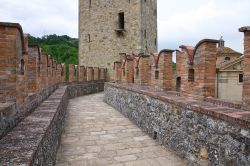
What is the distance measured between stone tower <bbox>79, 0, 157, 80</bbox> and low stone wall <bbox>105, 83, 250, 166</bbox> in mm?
12989

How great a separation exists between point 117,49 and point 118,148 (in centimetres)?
1500

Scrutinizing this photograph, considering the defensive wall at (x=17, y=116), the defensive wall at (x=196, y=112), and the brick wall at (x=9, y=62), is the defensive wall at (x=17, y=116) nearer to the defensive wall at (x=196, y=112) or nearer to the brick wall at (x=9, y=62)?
the brick wall at (x=9, y=62)

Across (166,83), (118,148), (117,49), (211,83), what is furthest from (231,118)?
(117,49)

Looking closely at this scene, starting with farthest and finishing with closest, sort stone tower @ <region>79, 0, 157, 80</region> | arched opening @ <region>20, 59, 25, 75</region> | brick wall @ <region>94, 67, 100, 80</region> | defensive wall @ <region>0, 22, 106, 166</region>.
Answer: stone tower @ <region>79, 0, 157, 80</region> < brick wall @ <region>94, 67, 100, 80</region> < arched opening @ <region>20, 59, 25, 75</region> < defensive wall @ <region>0, 22, 106, 166</region>

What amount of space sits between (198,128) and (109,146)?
75.8 inches

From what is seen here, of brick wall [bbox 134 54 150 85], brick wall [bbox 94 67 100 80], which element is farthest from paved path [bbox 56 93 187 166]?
brick wall [bbox 94 67 100 80]

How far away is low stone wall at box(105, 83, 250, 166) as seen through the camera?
268cm

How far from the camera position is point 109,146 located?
4781 mm

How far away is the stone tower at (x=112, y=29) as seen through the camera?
18453 millimetres

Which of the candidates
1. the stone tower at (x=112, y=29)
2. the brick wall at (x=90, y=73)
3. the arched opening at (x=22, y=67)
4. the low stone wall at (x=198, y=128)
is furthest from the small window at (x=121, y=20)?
the arched opening at (x=22, y=67)

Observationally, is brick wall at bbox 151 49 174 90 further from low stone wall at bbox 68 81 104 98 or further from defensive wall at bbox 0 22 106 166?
low stone wall at bbox 68 81 104 98

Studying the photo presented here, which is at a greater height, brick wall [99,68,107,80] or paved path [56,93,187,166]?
brick wall [99,68,107,80]

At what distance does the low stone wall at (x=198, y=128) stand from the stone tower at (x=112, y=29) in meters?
13.0

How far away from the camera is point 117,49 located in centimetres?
1917
